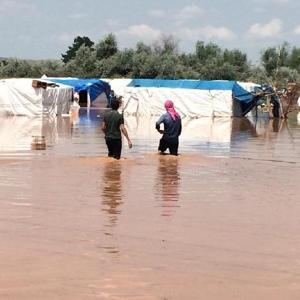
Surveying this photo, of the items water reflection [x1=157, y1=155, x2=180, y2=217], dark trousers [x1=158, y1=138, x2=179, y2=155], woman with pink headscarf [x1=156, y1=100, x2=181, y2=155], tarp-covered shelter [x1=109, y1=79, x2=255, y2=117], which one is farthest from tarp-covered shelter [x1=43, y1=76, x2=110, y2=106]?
water reflection [x1=157, y1=155, x2=180, y2=217]

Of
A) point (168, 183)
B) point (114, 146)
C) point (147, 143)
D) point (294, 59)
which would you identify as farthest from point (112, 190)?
point (294, 59)

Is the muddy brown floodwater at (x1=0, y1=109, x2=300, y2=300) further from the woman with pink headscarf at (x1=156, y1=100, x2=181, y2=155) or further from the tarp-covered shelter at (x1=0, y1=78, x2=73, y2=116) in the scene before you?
Answer: the tarp-covered shelter at (x1=0, y1=78, x2=73, y2=116)

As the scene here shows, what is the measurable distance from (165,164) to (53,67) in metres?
57.7

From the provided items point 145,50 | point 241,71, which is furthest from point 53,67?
point 241,71

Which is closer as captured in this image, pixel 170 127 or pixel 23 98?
pixel 170 127

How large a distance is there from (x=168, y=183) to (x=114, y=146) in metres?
3.06

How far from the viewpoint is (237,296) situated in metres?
4.78

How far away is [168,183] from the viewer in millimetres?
10734

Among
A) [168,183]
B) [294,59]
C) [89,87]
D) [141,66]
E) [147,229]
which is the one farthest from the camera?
[294,59]

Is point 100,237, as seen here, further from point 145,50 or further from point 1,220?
point 145,50

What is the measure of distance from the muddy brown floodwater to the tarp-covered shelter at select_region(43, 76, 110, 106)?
32.6 metres

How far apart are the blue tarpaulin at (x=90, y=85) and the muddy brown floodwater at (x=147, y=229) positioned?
32662 mm

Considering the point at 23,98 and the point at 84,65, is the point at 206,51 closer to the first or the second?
the point at 84,65

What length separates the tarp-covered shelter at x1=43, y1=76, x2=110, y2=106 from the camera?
4653cm
